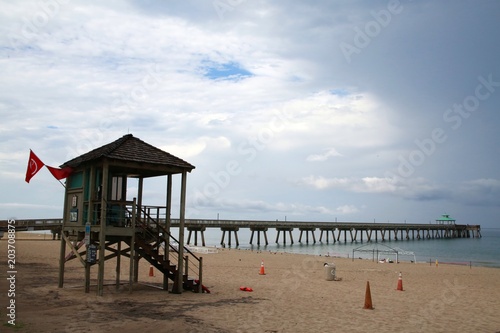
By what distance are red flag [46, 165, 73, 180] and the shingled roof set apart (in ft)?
0.64

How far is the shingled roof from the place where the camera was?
1412 cm

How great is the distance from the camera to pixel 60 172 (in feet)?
53.1

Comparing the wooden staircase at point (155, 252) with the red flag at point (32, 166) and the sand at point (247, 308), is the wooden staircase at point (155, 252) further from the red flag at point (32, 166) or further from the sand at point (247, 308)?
the red flag at point (32, 166)

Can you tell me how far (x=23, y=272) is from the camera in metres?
20.2

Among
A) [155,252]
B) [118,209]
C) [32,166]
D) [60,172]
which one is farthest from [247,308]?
Result: [32,166]

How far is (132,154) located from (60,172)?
3508 mm

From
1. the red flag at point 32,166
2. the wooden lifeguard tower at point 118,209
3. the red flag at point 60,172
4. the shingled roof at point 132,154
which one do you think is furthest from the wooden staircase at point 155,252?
the red flag at point 32,166

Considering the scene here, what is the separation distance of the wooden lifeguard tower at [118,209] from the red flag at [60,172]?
0.22 meters

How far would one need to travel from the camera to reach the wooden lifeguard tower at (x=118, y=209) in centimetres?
1416

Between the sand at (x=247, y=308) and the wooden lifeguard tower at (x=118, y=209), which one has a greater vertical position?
the wooden lifeguard tower at (x=118, y=209)

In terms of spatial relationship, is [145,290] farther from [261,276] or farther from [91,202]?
[261,276]

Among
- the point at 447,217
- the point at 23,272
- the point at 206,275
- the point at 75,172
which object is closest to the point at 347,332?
the point at 75,172

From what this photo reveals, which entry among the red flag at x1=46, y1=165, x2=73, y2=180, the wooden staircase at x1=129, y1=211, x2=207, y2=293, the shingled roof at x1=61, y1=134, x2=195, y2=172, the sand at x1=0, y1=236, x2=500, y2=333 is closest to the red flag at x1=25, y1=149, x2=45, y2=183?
the red flag at x1=46, y1=165, x2=73, y2=180

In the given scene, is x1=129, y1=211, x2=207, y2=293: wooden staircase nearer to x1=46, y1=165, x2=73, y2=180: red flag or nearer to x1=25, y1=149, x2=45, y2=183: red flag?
x1=46, y1=165, x2=73, y2=180: red flag
